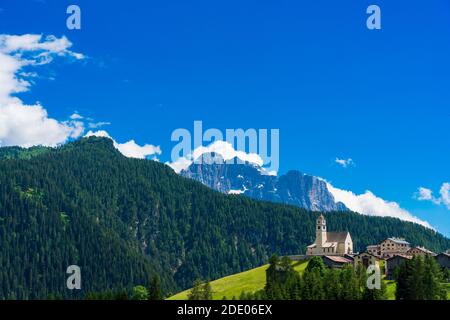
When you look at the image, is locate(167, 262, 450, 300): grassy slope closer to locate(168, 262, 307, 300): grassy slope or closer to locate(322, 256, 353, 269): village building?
locate(168, 262, 307, 300): grassy slope

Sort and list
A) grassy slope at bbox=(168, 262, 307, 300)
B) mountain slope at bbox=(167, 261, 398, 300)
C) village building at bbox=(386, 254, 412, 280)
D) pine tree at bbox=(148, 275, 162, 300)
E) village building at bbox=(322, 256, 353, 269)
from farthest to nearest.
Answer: village building at bbox=(322, 256, 353, 269), grassy slope at bbox=(168, 262, 307, 300), mountain slope at bbox=(167, 261, 398, 300), village building at bbox=(386, 254, 412, 280), pine tree at bbox=(148, 275, 162, 300)

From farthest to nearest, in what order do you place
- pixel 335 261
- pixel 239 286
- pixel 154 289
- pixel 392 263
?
pixel 239 286, pixel 335 261, pixel 392 263, pixel 154 289

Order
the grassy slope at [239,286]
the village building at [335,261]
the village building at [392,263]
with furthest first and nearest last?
1. the village building at [335,261]
2. the grassy slope at [239,286]
3. the village building at [392,263]

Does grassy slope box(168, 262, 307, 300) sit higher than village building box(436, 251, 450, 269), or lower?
lower

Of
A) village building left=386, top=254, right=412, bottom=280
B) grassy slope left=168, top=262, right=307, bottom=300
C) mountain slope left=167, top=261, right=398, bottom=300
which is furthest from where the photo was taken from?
grassy slope left=168, top=262, right=307, bottom=300

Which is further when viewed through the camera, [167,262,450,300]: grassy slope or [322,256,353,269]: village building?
[322,256,353,269]: village building

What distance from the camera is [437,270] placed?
14762 cm

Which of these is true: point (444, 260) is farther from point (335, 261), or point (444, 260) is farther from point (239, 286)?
point (239, 286)

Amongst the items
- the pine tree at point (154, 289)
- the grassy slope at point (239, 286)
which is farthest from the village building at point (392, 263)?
the pine tree at point (154, 289)

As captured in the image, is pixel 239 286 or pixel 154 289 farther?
pixel 239 286

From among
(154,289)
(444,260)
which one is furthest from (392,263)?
(154,289)

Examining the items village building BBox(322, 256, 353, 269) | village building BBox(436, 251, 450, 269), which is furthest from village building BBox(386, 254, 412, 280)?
village building BBox(436, 251, 450, 269)

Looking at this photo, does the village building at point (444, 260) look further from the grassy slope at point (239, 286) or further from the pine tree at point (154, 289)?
the pine tree at point (154, 289)
